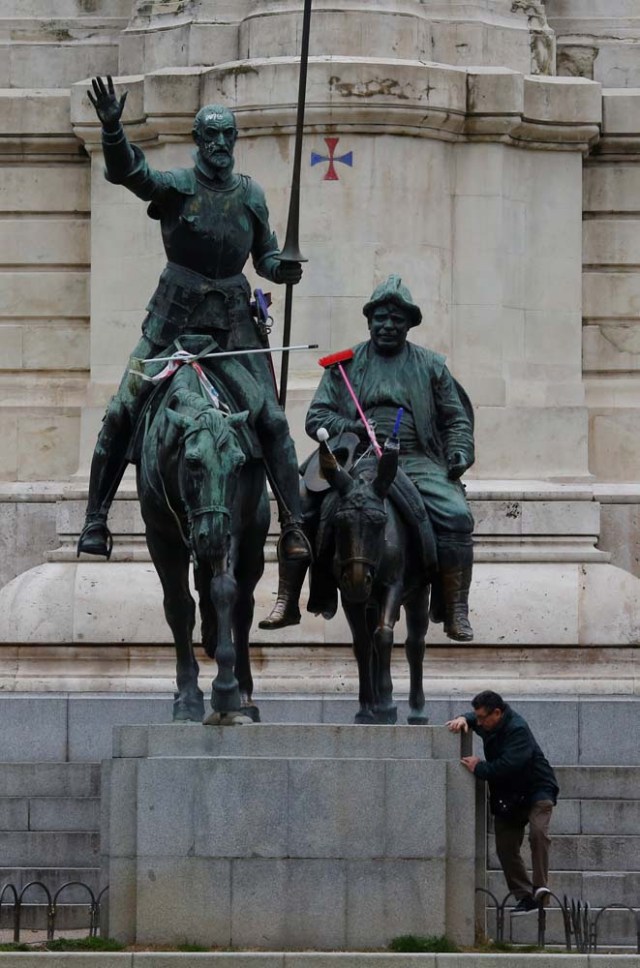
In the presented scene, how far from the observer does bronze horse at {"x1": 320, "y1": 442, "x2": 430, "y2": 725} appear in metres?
23.0

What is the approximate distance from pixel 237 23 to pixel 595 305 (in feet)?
13.4

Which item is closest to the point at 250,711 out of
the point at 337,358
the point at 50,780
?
the point at 50,780

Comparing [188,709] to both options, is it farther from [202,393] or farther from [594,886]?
[594,886]

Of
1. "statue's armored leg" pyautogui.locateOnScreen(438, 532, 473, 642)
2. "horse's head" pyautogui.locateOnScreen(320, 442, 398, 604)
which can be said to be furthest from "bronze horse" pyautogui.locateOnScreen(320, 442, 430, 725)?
"statue's armored leg" pyautogui.locateOnScreen(438, 532, 473, 642)

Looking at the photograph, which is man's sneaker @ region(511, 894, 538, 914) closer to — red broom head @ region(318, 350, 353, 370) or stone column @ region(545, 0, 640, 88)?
red broom head @ region(318, 350, 353, 370)

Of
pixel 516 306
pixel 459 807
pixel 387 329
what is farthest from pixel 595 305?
pixel 459 807

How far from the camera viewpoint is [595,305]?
30.9 meters

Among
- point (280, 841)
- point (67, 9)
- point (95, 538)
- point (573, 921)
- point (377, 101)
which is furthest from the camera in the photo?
point (67, 9)

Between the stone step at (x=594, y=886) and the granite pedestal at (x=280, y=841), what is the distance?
1807 millimetres

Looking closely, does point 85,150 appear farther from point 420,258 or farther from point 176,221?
point 176,221

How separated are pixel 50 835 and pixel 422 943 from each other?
3.81 metres

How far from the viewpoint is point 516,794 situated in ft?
75.1

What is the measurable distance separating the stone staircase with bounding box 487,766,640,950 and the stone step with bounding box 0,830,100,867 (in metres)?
2.81

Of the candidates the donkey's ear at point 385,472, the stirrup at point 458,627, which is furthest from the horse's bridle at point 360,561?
the stirrup at point 458,627
